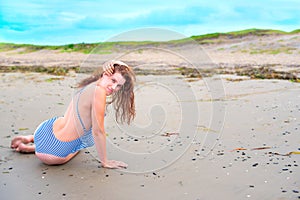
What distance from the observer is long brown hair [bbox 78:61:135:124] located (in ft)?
12.3

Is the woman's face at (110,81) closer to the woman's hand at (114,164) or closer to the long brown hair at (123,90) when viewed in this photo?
the long brown hair at (123,90)

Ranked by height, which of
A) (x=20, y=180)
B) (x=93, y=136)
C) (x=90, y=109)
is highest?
(x=90, y=109)

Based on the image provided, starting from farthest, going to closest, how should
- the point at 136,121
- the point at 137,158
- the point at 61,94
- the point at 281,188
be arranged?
the point at 61,94 < the point at 136,121 < the point at 137,158 < the point at 281,188

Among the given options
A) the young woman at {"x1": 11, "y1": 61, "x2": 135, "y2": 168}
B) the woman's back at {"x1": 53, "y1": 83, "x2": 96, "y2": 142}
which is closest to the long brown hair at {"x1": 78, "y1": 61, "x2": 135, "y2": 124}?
the young woman at {"x1": 11, "y1": 61, "x2": 135, "y2": 168}

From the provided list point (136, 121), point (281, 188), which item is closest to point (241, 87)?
point (136, 121)

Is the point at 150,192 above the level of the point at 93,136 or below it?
below

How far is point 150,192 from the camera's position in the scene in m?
3.23

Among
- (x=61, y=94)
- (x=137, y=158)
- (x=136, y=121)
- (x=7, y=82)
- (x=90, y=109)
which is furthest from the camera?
(x=7, y=82)

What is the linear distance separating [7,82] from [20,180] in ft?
22.9

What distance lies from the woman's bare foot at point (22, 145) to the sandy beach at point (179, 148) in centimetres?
7

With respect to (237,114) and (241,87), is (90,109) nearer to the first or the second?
(237,114)

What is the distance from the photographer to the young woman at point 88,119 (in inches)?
146

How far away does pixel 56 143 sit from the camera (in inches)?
156

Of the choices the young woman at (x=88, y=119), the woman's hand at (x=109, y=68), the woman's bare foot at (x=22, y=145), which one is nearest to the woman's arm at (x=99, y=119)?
the young woman at (x=88, y=119)
